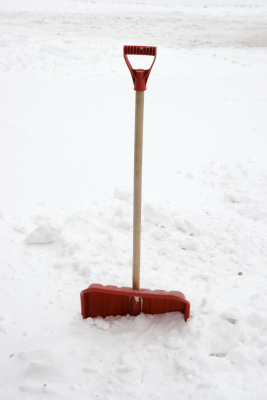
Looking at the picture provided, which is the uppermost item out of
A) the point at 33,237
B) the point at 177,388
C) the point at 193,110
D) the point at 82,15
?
the point at 82,15

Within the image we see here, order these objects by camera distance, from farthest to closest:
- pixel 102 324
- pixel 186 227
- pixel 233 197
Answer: pixel 233 197 → pixel 186 227 → pixel 102 324

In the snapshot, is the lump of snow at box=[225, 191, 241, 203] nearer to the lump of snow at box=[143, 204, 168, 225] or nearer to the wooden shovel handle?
the lump of snow at box=[143, 204, 168, 225]

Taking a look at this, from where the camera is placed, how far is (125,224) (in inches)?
113

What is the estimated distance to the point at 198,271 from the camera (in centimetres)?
244

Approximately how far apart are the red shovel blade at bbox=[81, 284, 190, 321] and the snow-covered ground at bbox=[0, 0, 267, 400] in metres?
0.05

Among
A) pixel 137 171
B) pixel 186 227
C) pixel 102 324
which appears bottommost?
pixel 102 324

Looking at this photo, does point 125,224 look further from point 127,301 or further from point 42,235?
point 127,301

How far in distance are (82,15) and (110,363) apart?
42.8ft

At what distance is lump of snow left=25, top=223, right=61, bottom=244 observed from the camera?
8.61 ft

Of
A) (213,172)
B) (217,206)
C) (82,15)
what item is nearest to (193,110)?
(213,172)

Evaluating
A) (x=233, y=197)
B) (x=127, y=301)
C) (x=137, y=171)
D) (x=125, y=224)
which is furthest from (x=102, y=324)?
(x=233, y=197)

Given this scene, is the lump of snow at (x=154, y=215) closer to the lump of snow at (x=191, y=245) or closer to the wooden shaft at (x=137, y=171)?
the lump of snow at (x=191, y=245)

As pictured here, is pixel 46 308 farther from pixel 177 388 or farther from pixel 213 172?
pixel 213 172

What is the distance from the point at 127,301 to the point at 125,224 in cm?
93
